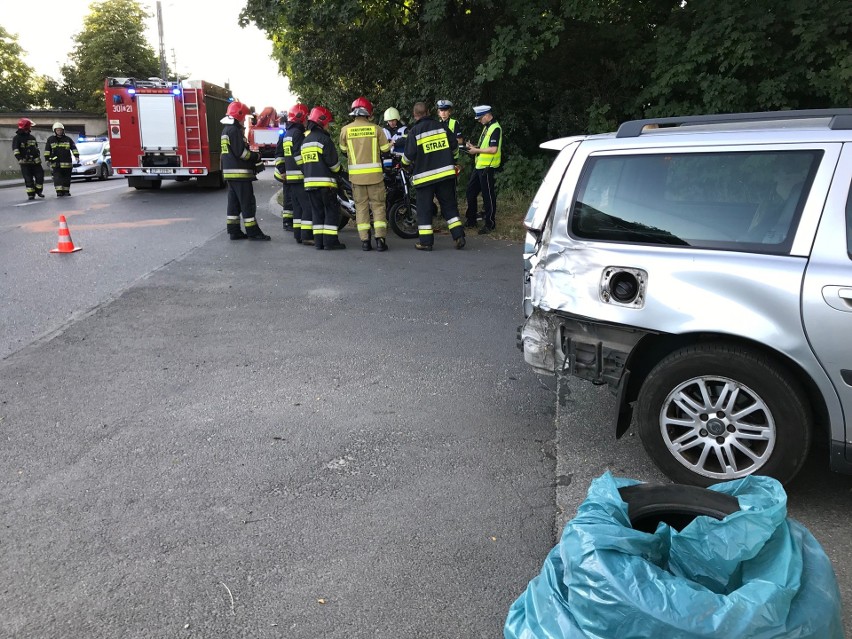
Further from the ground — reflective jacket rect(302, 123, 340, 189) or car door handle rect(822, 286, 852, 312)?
reflective jacket rect(302, 123, 340, 189)

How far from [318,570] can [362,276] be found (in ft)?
20.0

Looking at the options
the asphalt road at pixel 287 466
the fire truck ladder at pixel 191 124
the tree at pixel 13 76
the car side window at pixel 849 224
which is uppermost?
the tree at pixel 13 76

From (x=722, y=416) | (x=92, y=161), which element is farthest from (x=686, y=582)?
(x=92, y=161)

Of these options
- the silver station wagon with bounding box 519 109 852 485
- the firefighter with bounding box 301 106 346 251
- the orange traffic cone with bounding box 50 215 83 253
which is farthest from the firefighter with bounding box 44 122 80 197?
the silver station wagon with bounding box 519 109 852 485

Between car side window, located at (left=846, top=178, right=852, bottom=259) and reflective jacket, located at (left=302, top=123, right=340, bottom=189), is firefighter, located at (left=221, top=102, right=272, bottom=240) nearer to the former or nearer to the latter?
reflective jacket, located at (left=302, top=123, right=340, bottom=189)

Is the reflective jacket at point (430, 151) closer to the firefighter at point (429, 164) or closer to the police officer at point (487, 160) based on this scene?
the firefighter at point (429, 164)

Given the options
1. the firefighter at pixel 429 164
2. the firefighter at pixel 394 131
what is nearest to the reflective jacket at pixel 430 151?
the firefighter at pixel 429 164

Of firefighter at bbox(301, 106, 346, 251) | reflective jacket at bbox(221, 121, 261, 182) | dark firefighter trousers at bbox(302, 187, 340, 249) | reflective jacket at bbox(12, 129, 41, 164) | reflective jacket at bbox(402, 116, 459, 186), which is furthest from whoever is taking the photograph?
reflective jacket at bbox(12, 129, 41, 164)

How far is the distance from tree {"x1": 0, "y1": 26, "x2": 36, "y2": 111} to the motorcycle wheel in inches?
2215

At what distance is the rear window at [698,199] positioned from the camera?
11.1 ft

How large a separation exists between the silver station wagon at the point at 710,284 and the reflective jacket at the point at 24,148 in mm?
18597

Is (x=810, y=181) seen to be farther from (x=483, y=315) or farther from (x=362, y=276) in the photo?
(x=362, y=276)

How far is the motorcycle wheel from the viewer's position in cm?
1155

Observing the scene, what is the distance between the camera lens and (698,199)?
12.0 feet
